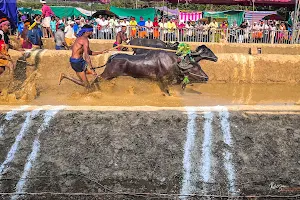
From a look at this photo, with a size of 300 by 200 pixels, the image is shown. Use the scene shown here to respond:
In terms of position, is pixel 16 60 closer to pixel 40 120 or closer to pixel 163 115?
pixel 40 120

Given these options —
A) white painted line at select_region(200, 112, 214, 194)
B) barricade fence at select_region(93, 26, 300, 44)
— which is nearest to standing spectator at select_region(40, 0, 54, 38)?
barricade fence at select_region(93, 26, 300, 44)

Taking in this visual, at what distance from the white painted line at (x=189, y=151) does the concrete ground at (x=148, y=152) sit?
0.04 ft

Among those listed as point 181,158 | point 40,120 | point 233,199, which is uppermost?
point 40,120

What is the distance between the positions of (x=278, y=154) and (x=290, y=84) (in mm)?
7633

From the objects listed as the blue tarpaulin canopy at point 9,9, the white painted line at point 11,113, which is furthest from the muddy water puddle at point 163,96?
the blue tarpaulin canopy at point 9,9

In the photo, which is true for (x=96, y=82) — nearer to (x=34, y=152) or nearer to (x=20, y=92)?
(x=20, y=92)

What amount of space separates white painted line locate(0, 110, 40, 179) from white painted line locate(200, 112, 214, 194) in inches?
106

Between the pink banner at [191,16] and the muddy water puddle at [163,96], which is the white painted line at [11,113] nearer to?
the muddy water puddle at [163,96]

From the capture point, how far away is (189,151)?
542cm

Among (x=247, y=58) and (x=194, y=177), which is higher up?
(x=247, y=58)

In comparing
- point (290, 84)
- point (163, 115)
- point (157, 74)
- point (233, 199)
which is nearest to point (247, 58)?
point (290, 84)

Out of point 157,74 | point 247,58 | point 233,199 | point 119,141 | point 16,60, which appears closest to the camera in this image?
point 233,199

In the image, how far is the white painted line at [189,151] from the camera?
5000mm

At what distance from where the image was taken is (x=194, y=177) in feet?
16.8
